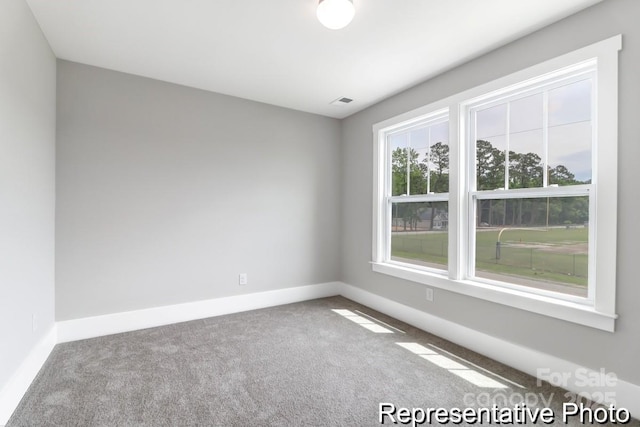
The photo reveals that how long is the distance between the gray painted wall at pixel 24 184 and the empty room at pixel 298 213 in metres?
0.02

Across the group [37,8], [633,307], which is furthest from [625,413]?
[37,8]

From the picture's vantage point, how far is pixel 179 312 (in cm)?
335

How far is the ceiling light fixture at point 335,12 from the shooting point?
1.94 meters

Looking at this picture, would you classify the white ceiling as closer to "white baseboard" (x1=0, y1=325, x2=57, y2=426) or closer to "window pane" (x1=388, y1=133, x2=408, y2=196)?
"window pane" (x1=388, y1=133, x2=408, y2=196)

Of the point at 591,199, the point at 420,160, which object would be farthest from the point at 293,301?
the point at 591,199

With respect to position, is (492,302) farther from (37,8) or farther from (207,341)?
(37,8)

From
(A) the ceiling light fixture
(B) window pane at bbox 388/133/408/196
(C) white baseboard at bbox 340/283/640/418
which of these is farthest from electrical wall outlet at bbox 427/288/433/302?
(A) the ceiling light fixture

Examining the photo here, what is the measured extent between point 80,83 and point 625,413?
15.9 feet

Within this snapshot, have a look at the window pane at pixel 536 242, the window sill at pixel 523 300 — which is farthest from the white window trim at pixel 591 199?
the window pane at pixel 536 242

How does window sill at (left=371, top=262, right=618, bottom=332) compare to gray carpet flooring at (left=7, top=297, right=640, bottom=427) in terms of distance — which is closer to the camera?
gray carpet flooring at (left=7, top=297, right=640, bottom=427)

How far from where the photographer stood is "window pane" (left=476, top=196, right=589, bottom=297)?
2195 mm

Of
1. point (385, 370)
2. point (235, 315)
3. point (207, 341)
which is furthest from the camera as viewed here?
point (235, 315)

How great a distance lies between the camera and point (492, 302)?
2.59 metres

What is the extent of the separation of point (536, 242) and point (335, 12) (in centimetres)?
226
